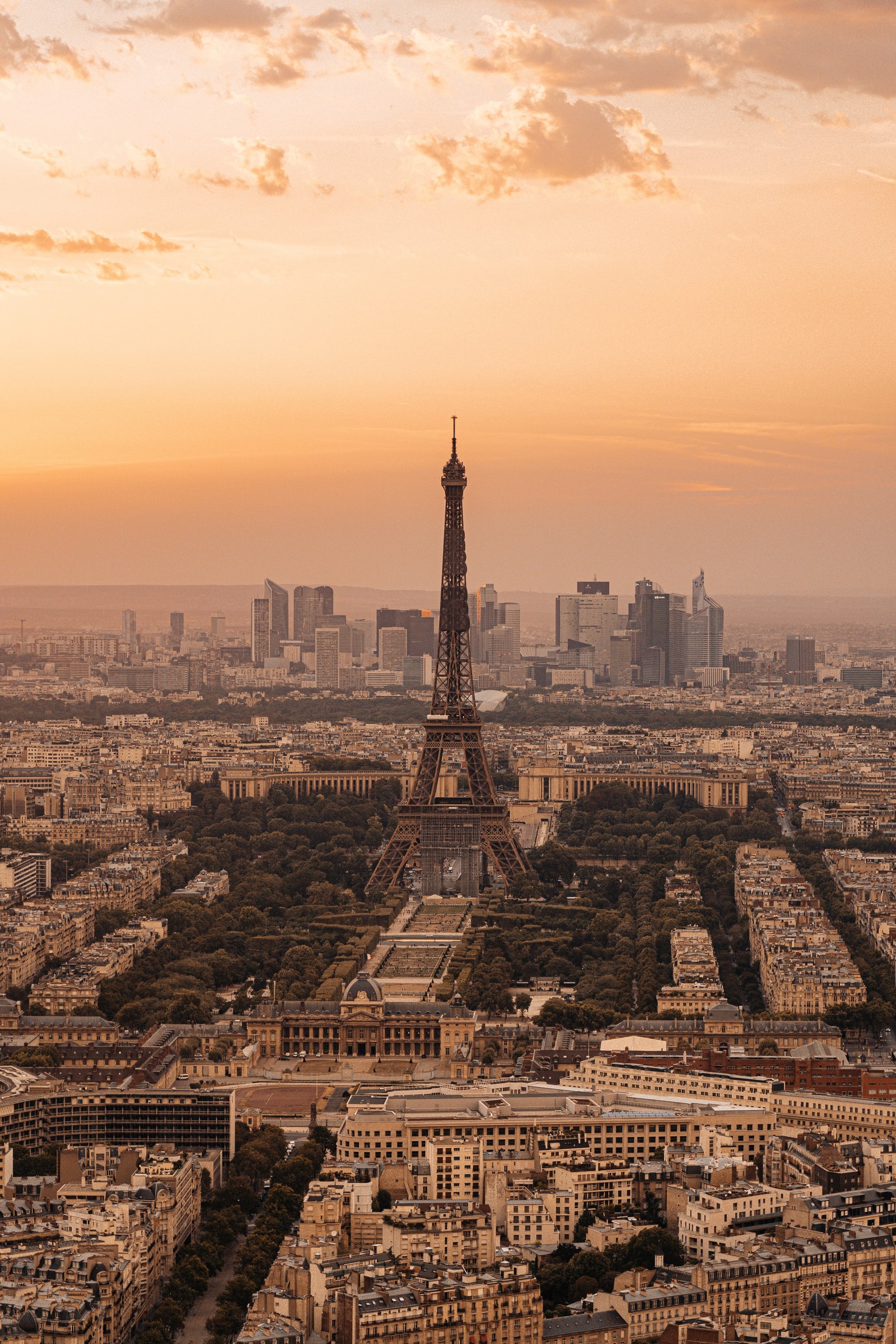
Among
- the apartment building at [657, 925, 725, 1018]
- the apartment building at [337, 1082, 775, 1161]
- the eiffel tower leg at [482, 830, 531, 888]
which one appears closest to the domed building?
the apartment building at [657, 925, 725, 1018]

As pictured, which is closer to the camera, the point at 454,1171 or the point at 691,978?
the point at 454,1171

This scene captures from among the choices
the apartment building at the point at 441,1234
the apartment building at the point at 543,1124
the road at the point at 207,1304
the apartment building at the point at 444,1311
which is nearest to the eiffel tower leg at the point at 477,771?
the apartment building at the point at 543,1124

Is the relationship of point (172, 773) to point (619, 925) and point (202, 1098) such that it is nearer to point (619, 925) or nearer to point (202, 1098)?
point (619, 925)

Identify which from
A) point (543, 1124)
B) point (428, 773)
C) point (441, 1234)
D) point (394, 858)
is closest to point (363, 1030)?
point (543, 1124)

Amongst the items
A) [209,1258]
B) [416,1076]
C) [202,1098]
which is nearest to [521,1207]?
[209,1258]

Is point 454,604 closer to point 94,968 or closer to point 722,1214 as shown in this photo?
point 94,968

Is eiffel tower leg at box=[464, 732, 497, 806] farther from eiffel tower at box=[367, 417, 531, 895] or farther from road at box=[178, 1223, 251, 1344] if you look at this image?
road at box=[178, 1223, 251, 1344]
